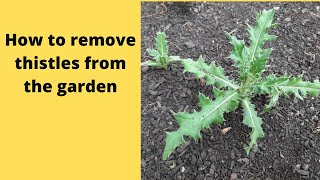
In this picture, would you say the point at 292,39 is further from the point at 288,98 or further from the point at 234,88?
the point at 234,88

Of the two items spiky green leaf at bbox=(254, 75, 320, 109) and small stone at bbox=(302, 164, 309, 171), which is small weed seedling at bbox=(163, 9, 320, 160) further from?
small stone at bbox=(302, 164, 309, 171)

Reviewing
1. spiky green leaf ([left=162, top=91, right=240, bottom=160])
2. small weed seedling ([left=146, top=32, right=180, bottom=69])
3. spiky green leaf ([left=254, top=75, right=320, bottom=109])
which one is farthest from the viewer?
small weed seedling ([left=146, top=32, right=180, bottom=69])

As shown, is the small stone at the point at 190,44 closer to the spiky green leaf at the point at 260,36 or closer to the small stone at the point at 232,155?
the spiky green leaf at the point at 260,36

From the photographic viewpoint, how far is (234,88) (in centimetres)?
346

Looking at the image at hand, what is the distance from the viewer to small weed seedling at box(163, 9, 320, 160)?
315cm

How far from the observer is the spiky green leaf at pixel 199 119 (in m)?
3.11

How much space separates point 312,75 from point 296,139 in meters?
→ 0.66

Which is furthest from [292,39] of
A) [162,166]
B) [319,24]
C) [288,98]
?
[162,166]

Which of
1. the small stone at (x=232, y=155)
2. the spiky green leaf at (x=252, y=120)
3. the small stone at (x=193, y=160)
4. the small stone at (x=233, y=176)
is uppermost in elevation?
the spiky green leaf at (x=252, y=120)

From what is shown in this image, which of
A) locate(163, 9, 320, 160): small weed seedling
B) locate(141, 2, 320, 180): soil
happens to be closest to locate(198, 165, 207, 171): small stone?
locate(141, 2, 320, 180): soil

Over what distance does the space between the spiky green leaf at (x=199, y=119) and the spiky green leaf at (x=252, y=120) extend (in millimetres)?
120

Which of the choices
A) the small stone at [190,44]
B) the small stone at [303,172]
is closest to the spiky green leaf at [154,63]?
the small stone at [190,44]

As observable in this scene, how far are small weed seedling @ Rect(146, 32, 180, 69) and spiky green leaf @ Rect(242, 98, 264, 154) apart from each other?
0.71 meters

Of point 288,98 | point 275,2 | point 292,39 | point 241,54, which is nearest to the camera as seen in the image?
point 241,54
